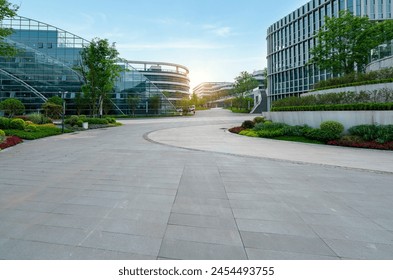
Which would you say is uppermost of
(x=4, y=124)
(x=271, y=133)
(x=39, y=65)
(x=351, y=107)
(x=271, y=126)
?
(x=39, y=65)

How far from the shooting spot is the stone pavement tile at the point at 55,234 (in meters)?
3.16

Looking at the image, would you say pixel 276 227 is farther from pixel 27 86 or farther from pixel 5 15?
pixel 27 86

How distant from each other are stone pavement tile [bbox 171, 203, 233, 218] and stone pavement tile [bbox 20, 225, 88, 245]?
5.24 ft

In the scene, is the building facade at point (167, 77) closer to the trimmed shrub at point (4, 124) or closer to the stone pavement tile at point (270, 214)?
the trimmed shrub at point (4, 124)

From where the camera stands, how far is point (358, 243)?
10.4 ft

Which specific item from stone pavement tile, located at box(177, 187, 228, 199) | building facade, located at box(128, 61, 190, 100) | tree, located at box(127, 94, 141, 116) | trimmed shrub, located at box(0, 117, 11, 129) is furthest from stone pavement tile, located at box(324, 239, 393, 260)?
building facade, located at box(128, 61, 190, 100)

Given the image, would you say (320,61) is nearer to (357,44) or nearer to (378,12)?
(357,44)

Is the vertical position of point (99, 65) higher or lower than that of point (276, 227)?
higher

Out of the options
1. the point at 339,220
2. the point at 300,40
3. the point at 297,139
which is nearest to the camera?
the point at 339,220

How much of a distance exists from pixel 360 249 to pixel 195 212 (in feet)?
8.22

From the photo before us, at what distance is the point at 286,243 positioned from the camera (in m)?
3.12

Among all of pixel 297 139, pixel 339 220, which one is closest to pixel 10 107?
pixel 297 139

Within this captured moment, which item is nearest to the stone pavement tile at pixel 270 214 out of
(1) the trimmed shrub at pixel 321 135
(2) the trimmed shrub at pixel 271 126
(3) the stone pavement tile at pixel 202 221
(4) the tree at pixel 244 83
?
(3) the stone pavement tile at pixel 202 221

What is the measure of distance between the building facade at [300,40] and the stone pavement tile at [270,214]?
41.7 meters
